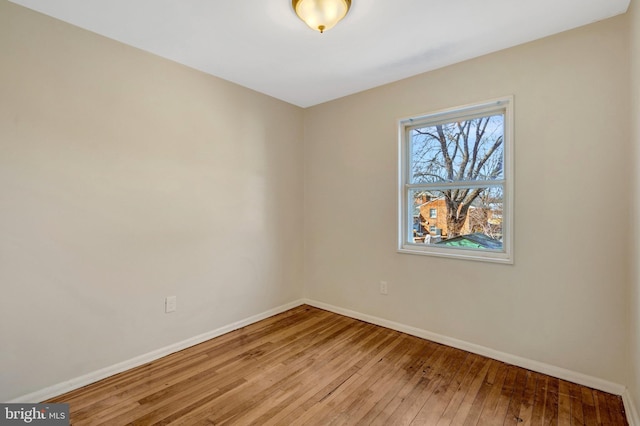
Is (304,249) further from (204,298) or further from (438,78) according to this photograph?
(438,78)

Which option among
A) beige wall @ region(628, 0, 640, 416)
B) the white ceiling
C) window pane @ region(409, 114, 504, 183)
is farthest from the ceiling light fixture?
beige wall @ region(628, 0, 640, 416)

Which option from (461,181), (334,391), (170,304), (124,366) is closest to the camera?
(334,391)

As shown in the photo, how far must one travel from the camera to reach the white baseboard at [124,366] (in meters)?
1.87

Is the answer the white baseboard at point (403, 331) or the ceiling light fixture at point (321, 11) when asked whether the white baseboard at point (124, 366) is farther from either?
the ceiling light fixture at point (321, 11)

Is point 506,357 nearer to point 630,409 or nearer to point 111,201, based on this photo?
point 630,409

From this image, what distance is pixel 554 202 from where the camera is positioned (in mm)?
2123

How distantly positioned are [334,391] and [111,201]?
6.77 ft

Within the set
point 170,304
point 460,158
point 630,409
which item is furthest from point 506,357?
point 170,304

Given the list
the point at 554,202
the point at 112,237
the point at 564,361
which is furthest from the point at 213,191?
the point at 564,361

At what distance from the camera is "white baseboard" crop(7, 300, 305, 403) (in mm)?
1866

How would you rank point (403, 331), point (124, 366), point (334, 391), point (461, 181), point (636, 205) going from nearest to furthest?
1. point (636, 205)
2. point (334, 391)
3. point (124, 366)
4. point (461, 181)
5. point (403, 331)

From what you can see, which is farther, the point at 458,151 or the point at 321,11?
the point at 458,151

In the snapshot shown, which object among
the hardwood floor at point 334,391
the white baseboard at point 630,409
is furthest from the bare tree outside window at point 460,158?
the white baseboard at point 630,409

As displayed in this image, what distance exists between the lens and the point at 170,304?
2.49 metres
